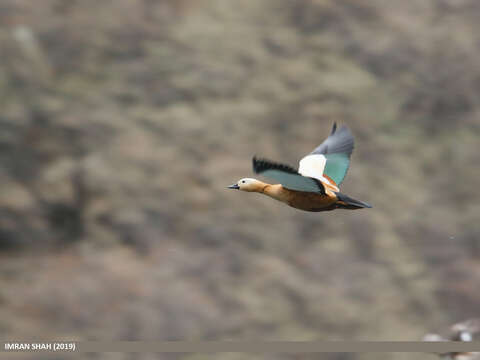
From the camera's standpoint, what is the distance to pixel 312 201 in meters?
5.26

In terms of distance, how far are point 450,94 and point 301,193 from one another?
1189cm

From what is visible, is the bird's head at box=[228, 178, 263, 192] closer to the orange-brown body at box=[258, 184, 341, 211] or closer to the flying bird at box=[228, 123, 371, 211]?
the flying bird at box=[228, 123, 371, 211]

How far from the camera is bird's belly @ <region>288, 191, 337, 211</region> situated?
17.2ft

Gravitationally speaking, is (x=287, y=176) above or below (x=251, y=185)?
below

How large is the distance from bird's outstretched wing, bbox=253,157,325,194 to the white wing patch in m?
0.62

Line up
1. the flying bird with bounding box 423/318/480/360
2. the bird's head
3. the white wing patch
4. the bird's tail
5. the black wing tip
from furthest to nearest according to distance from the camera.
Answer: the flying bird with bounding box 423/318/480/360
the white wing patch
the bird's head
the bird's tail
the black wing tip

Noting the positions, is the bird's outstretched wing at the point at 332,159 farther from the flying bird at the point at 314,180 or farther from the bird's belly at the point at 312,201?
the bird's belly at the point at 312,201

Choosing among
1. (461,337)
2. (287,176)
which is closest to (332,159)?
(287,176)

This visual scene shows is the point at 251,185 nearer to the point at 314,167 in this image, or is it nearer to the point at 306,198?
the point at 306,198

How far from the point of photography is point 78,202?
13.7 metres

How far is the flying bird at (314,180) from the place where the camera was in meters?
4.61

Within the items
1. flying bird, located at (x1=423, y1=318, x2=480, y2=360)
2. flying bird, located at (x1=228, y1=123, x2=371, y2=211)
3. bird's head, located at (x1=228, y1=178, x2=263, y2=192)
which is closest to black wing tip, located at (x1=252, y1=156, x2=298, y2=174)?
flying bird, located at (x1=228, y1=123, x2=371, y2=211)

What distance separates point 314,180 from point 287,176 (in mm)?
292

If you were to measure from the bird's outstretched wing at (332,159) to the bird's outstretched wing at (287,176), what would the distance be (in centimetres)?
71
